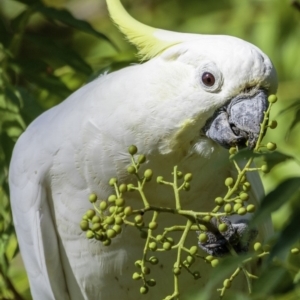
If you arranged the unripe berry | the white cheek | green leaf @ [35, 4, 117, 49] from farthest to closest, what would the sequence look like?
green leaf @ [35, 4, 117, 49], the white cheek, the unripe berry

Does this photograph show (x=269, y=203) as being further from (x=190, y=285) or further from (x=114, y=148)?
(x=190, y=285)

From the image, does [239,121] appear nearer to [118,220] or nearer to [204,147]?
[204,147]

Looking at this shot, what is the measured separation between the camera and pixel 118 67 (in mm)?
2309

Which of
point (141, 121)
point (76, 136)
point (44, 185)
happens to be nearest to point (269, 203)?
point (141, 121)

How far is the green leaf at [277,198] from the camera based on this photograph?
114cm

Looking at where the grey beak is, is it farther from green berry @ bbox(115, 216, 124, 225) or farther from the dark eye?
green berry @ bbox(115, 216, 124, 225)

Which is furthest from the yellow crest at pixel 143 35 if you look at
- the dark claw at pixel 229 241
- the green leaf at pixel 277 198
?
the green leaf at pixel 277 198

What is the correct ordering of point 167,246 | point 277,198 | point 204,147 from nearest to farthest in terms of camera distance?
point 277,198
point 167,246
point 204,147

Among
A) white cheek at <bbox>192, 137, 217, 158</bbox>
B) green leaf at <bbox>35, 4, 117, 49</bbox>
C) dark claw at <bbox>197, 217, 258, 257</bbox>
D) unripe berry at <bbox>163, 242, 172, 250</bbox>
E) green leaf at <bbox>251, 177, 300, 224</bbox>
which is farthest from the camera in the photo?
green leaf at <bbox>35, 4, 117, 49</bbox>

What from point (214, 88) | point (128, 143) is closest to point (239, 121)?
point (214, 88)

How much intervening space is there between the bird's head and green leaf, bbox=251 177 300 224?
649 mm

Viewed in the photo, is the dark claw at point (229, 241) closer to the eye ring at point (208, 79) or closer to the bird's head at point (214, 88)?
the bird's head at point (214, 88)

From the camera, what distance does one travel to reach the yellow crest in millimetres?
2043

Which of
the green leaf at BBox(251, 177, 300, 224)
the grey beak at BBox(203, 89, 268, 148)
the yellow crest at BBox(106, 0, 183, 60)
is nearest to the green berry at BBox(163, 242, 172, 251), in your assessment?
the green leaf at BBox(251, 177, 300, 224)
